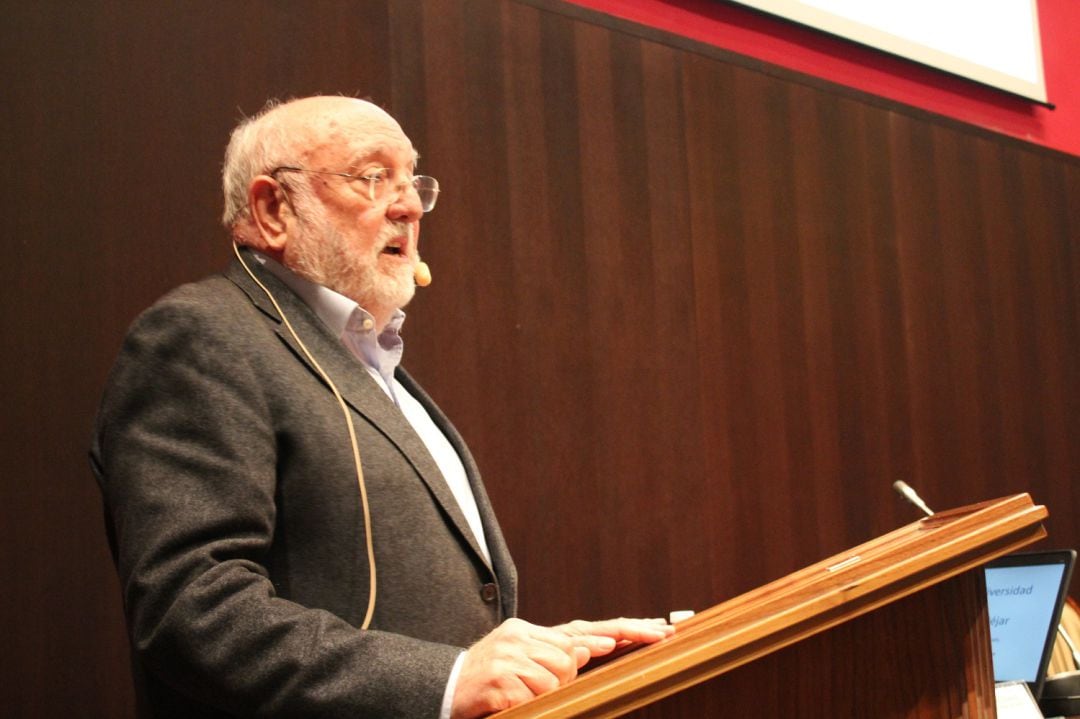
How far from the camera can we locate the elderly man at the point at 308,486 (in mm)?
1184

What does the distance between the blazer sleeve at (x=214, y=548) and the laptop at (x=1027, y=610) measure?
1381 millimetres

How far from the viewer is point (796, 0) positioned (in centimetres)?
378

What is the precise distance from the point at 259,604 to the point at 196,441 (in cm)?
23

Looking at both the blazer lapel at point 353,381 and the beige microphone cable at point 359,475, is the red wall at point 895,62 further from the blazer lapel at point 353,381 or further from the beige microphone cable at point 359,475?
the beige microphone cable at point 359,475

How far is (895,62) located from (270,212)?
3.05 meters

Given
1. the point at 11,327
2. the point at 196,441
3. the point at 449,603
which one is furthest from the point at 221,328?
the point at 11,327

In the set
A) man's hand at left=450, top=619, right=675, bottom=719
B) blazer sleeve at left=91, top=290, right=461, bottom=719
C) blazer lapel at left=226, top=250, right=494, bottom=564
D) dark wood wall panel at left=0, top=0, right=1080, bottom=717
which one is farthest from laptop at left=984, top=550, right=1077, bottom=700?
blazer sleeve at left=91, top=290, right=461, bottom=719

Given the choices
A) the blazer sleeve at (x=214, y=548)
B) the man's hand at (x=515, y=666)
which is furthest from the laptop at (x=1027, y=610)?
the blazer sleeve at (x=214, y=548)

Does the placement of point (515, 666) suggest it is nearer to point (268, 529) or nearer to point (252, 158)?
point (268, 529)

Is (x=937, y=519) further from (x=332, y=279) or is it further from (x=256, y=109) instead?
(x=256, y=109)

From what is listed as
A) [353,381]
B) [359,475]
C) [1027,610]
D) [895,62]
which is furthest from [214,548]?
[895,62]

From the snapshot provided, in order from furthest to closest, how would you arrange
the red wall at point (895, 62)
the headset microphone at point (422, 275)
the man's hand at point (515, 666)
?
the red wall at point (895, 62) → the headset microphone at point (422, 275) → the man's hand at point (515, 666)

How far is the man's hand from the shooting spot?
1067 millimetres

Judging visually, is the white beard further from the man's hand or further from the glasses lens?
the man's hand
